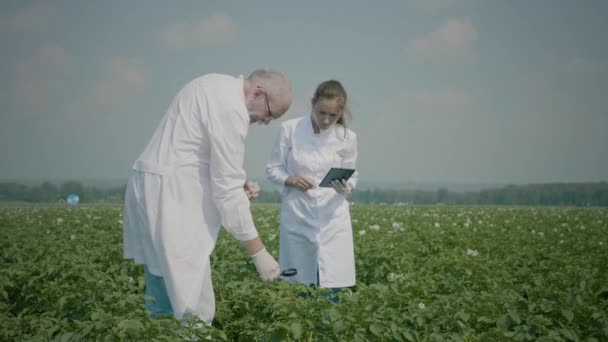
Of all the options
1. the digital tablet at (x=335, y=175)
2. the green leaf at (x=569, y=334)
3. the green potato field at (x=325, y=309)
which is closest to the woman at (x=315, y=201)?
the digital tablet at (x=335, y=175)

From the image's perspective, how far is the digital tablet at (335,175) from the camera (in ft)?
14.4

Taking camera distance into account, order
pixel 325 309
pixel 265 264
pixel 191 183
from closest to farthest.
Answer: pixel 191 183, pixel 265 264, pixel 325 309

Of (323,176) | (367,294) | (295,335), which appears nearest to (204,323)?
(295,335)

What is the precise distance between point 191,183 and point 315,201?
6.07 ft

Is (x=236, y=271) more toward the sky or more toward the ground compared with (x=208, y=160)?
more toward the ground

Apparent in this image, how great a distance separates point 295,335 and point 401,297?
1251mm

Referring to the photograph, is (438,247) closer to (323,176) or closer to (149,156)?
(323,176)

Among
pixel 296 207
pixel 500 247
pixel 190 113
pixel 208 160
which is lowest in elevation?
pixel 500 247

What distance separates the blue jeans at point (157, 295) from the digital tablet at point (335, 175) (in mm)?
1612

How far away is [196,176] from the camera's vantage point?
2.98 meters

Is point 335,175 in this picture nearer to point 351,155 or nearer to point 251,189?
point 351,155

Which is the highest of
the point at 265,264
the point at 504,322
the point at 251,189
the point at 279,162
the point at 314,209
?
the point at 279,162

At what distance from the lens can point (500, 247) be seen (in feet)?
30.8

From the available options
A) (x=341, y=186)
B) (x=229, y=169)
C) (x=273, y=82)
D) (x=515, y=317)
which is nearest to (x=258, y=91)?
(x=273, y=82)
